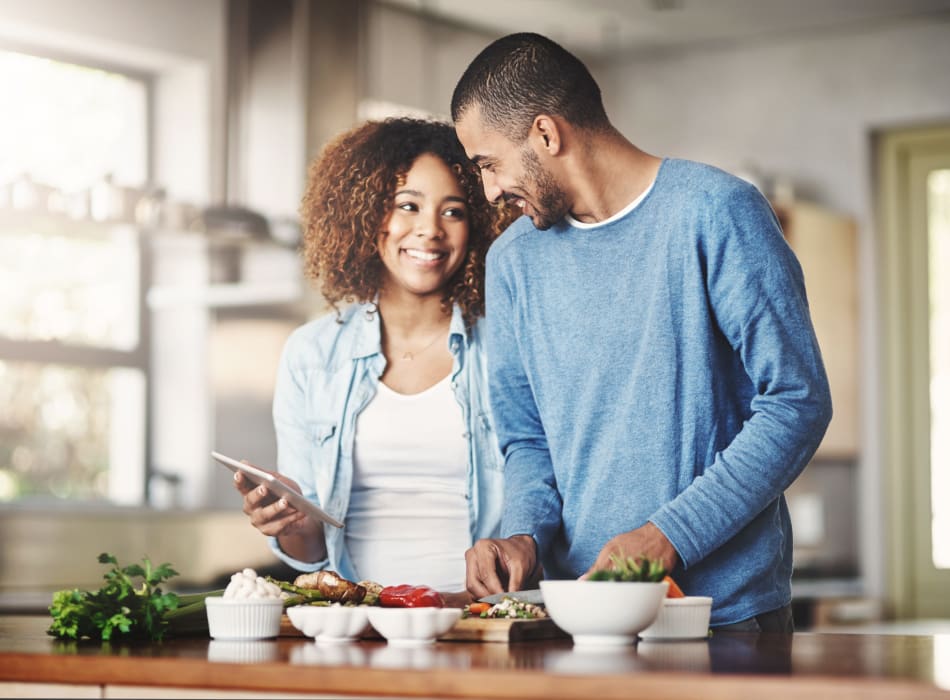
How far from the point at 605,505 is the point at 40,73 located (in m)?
3.60

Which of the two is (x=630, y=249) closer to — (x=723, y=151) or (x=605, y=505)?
(x=605, y=505)

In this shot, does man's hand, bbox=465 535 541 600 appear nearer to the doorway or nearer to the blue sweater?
the blue sweater

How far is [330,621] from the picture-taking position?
67.8 inches

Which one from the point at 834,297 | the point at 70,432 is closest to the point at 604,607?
the point at 70,432

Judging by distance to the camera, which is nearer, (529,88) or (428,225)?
(529,88)

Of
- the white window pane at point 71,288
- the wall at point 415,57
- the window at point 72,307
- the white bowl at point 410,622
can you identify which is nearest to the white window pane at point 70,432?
the window at point 72,307

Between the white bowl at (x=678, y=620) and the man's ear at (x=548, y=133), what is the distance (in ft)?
2.41

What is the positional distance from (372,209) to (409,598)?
840 millimetres

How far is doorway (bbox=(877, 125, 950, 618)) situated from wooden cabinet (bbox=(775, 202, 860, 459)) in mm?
147

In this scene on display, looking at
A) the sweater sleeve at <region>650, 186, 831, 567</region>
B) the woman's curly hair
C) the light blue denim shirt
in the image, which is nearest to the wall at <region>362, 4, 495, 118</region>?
the woman's curly hair

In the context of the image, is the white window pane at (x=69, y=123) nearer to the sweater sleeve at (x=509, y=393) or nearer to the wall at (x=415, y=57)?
the wall at (x=415, y=57)

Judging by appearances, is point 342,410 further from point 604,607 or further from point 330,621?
point 604,607

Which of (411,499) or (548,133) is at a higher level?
(548,133)

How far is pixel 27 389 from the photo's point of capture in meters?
4.93
